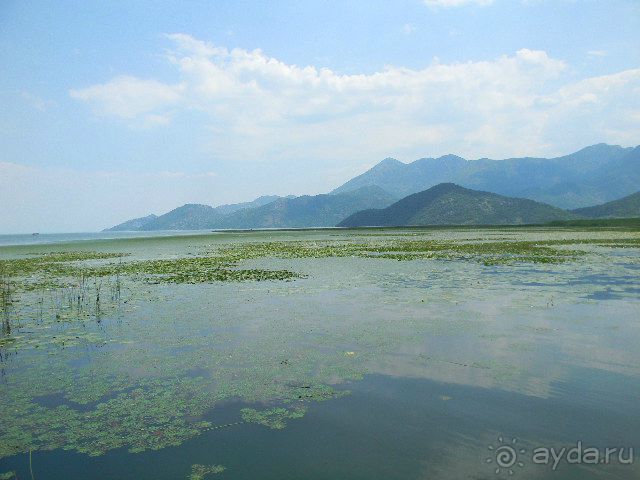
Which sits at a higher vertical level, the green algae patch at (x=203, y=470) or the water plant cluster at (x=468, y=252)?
the water plant cluster at (x=468, y=252)

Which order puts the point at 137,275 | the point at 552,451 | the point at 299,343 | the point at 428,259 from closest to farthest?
1. the point at 552,451
2. the point at 299,343
3. the point at 137,275
4. the point at 428,259

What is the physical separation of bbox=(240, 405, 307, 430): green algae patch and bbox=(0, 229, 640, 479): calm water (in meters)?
0.06

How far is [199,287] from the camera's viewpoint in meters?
25.6

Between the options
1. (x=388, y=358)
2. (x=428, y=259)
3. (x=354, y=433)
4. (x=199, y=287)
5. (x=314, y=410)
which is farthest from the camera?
(x=428, y=259)

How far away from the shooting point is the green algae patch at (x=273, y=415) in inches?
323

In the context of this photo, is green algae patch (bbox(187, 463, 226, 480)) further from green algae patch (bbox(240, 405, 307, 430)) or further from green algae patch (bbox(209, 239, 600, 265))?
green algae patch (bbox(209, 239, 600, 265))

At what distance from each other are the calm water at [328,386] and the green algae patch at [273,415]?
0.20ft

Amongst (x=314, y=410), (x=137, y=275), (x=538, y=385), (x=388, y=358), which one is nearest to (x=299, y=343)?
(x=388, y=358)

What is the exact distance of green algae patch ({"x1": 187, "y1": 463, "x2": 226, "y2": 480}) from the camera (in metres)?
6.50

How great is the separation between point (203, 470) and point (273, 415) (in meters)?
2.14

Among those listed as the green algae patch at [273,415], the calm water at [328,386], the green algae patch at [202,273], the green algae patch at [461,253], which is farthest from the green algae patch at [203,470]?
the green algae patch at [461,253]

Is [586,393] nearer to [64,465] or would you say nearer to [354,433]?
[354,433]

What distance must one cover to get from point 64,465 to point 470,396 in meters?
8.23

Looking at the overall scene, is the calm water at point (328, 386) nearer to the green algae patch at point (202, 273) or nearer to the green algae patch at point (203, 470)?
the green algae patch at point (203, 470)
